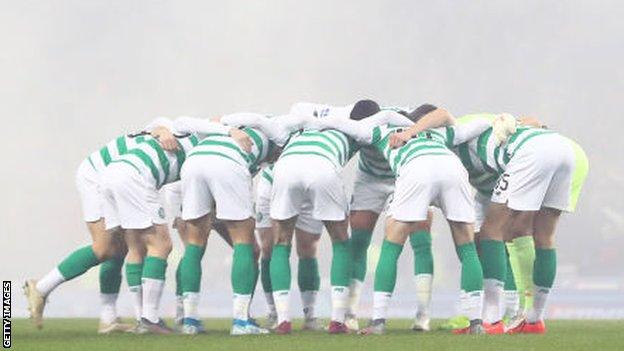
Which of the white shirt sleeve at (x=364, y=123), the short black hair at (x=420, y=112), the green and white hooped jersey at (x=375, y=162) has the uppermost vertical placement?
the short black hair at (x=420, y=112)

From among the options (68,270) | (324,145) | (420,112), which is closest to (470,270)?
(324,145)

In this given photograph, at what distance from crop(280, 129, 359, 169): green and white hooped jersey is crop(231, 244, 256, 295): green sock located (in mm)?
931

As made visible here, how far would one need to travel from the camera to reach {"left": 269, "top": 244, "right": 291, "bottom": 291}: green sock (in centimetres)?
948

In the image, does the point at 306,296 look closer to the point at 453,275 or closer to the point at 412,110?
the point at 412,110

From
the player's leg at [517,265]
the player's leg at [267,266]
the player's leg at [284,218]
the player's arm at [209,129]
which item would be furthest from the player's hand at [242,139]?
the player's leg at [517,265]

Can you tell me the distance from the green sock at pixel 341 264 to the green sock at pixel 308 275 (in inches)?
33.0

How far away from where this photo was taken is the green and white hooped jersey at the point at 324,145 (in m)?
9.68

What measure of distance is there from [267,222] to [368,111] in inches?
59.2

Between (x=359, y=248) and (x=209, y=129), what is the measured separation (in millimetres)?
1764

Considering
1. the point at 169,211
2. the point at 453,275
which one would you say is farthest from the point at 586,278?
the point at 169,211

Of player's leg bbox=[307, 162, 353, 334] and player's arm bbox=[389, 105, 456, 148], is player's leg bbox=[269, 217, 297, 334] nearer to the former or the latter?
player's leg bbox=[307, 162, 353, 334]

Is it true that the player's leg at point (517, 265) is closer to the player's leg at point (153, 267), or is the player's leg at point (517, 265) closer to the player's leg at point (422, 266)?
the player's leg at point (422, 266)

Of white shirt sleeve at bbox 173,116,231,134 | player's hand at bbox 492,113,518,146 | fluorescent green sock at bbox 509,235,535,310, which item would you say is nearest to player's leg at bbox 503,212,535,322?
fluorescent green sock at bbox 509,235,535,310

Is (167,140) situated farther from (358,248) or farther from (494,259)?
(494,259)
